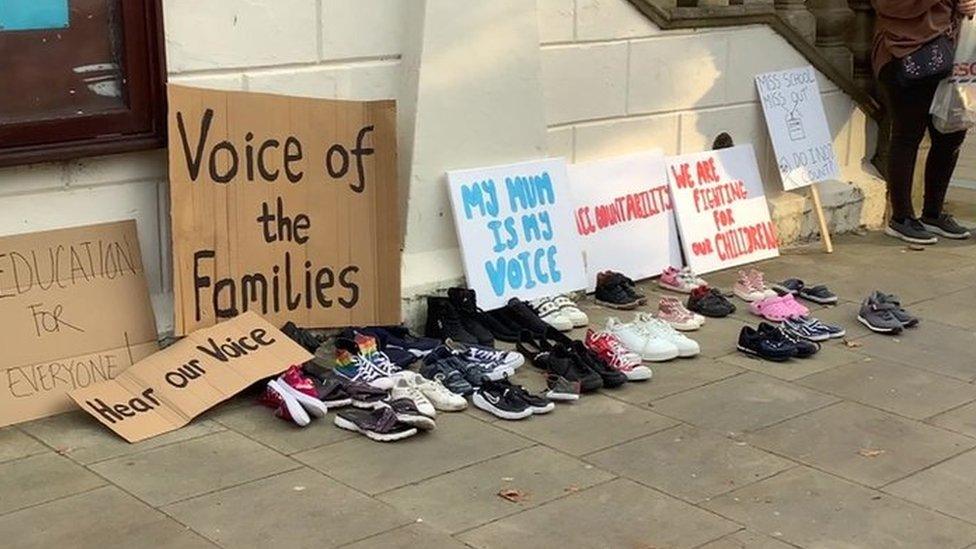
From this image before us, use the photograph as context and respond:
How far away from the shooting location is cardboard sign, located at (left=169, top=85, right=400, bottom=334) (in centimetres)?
533

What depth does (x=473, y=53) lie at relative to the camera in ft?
19.9

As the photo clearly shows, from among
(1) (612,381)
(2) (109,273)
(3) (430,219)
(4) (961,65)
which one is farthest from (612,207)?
(2) (109,273)

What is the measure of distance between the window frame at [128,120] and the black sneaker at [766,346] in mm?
2525

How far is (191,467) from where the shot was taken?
459 centimetres

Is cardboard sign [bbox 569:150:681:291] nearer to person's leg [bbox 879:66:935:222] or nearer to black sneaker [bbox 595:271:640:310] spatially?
black sneaker [bbox 595:271:640:310]

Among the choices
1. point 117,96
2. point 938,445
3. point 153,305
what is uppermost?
point 117,96

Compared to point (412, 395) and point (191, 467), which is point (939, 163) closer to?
point (412, 395)

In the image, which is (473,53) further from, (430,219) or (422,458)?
(422,458)

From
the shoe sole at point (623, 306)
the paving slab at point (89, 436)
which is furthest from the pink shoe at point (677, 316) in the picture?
the paving slab at point (89, 436)

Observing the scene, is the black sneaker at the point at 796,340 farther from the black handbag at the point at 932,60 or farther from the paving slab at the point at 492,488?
the black handbag at the point at 932,60

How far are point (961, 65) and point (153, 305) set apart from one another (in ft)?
15.2

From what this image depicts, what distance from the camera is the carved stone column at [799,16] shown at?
792cm

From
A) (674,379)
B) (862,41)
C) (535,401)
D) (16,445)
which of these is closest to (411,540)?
(535,401)

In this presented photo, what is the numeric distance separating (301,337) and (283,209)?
0.52 meters
